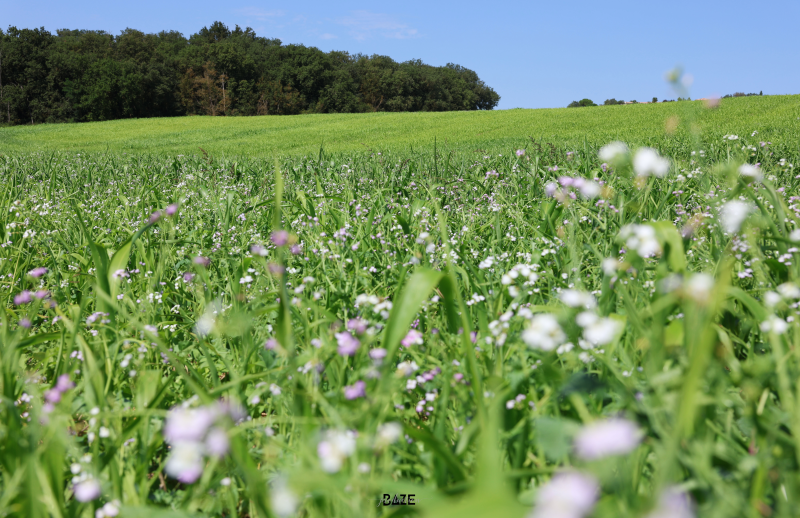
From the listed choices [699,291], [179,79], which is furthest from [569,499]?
[179,79]

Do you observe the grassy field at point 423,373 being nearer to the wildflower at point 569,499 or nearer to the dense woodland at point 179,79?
the wildflower at point 569,499

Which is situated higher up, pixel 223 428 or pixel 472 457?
pixel 223 428

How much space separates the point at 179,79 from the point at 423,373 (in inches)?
3329

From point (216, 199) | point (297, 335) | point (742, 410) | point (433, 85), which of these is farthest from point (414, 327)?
point (433, 85)

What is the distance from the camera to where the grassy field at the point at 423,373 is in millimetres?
910

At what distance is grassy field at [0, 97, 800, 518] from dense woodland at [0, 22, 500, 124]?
73.3 meters

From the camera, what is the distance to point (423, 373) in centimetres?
173

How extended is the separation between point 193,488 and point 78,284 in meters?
2.37

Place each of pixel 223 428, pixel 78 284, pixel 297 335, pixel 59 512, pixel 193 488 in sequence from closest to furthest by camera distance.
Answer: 1. pixel 223 428
2. pixel 59 512
3. pixel 193 488
4. pixel 297 335
5. pixel 78 284

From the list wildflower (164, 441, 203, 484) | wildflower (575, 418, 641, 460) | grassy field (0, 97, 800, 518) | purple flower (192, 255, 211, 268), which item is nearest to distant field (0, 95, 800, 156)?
grassy field (0, 97, 800, 518)

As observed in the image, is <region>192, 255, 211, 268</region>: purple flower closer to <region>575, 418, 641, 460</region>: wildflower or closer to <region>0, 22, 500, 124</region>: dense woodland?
<region>575, 418, 641, 460</region>: wildflower

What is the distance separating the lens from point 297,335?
210 centimetres

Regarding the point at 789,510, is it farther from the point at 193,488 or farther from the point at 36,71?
the point at 36,71

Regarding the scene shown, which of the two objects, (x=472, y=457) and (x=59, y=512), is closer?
(x=59, y=512)
